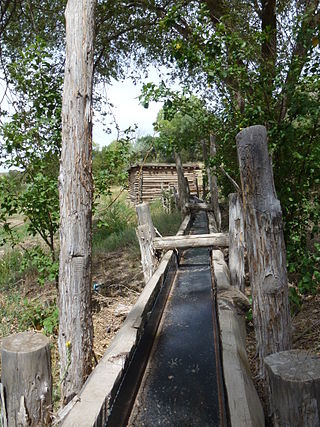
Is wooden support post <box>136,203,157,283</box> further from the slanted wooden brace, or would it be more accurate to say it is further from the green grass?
the green grass

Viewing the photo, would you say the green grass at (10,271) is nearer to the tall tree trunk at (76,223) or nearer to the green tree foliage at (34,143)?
the green tree foliage at (34,143)

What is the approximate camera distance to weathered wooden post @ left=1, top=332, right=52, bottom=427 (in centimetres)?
200

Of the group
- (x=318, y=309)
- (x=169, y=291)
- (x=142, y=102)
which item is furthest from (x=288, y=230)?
(x=142, y=102)

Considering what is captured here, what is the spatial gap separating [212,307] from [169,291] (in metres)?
0.92

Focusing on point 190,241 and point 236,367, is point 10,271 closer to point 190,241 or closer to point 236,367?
point 190,241

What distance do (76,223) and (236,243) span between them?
260 centimetres

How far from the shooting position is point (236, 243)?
17.2 ft

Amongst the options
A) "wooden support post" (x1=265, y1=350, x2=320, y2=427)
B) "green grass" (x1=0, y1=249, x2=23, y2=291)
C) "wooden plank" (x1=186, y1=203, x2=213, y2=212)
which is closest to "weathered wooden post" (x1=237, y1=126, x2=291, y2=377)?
"wooden support post" (x1=265, y1=350, x2=320, y2=427)

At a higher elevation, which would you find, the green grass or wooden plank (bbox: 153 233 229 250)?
wooden plank (bbox: 153 233 229 250)

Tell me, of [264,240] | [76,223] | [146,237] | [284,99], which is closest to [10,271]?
[146,237]

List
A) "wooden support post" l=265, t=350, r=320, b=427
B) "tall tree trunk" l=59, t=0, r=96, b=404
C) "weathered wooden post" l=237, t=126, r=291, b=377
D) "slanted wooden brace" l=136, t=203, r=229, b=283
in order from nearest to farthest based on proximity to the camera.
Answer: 1. "wooden support post" l=265, t=350, r=320, b=427
2. "weathered wooden post" l=237, t=126, r=291, b=377
3. "tall tree trunk" l=59, t=0, r=96, b=404
4. "slanted wooden brace" l=136, t=203, r=229, b=283

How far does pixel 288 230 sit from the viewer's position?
16.3 feet

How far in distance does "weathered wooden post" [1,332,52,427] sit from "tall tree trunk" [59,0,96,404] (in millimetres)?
1204

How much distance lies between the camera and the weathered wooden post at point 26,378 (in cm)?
200
